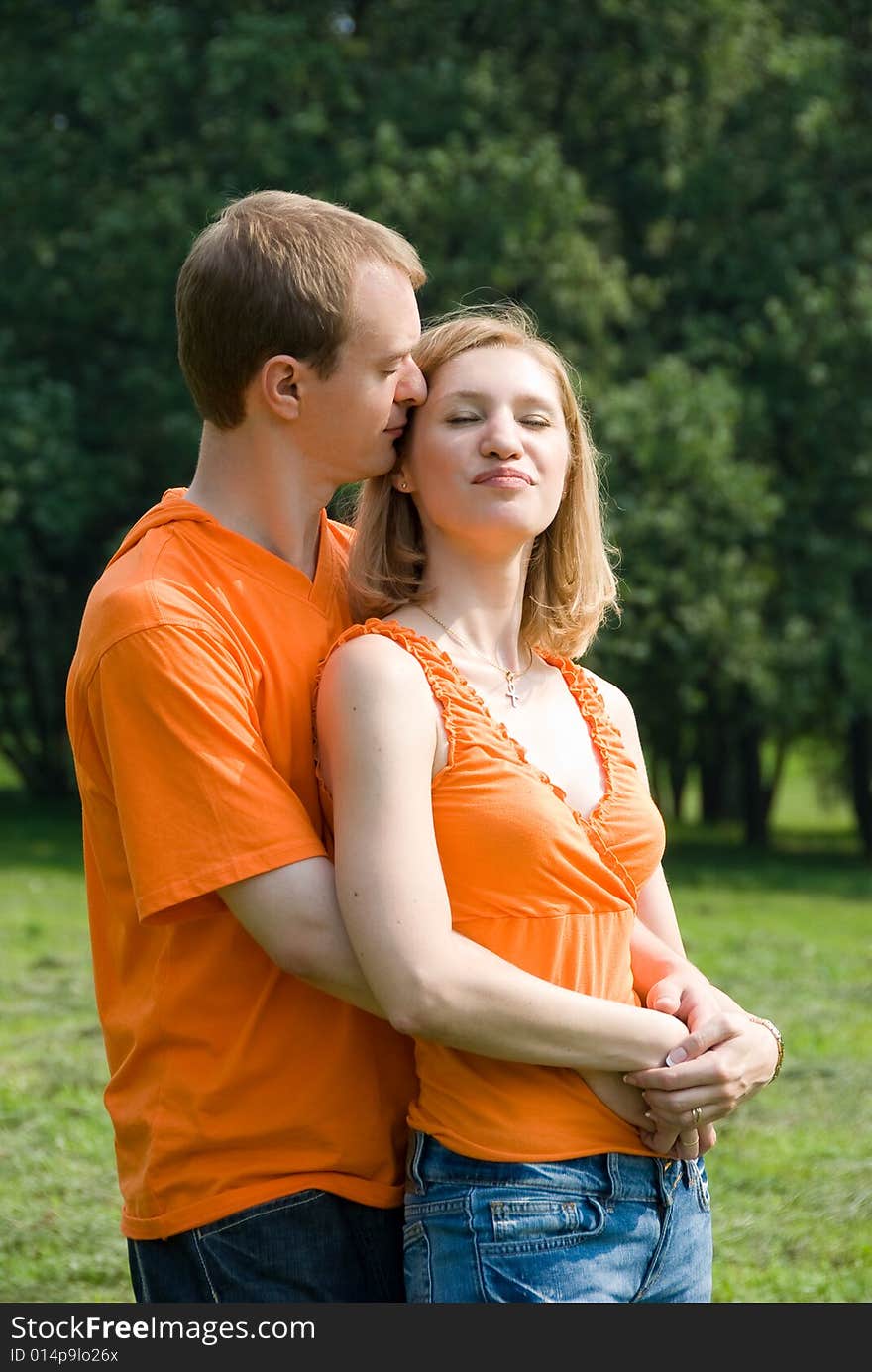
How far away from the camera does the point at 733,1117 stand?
6652 millimetres

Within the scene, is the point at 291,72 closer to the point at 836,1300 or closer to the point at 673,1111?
the point at 836,1300

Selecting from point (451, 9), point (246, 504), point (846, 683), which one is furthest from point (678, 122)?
point (246, 504)

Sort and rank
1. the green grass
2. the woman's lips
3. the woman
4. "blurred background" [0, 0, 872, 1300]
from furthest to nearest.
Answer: "blurred background" [0, 0, 872, 1300] < the green grass < the woman's lips < the woman

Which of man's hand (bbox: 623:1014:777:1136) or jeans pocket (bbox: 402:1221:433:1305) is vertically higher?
man's hand (bbox: 623:1014:777:1136)

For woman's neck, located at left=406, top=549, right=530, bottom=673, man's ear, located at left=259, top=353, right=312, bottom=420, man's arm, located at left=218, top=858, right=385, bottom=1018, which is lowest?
man's arm, located at left=218, top=858, right=385, bottom=1018

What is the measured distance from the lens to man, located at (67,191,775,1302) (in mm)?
2260

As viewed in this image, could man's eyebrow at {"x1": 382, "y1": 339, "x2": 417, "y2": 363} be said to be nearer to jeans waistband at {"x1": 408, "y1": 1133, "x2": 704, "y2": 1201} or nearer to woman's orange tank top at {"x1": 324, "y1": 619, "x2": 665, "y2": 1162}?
woman's orange tank top at {"x1": 324, "y1": 619, "x2": 665, "y2": 1162}

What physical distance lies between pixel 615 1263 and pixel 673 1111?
235 millimetres

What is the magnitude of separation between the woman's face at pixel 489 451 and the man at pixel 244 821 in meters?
0.10

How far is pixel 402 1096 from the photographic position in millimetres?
2486

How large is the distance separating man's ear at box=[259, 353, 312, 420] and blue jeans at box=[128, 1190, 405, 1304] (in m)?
1.20

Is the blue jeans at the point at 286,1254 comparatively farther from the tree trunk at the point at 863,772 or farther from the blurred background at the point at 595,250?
the tree trunk at the point at 863,772

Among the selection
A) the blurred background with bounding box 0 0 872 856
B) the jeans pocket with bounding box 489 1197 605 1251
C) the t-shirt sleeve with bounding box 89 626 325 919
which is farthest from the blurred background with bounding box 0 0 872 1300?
the t-shirt sleeve with bounding box 89 626 325 919

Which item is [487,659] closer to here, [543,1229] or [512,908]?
[512,908]
